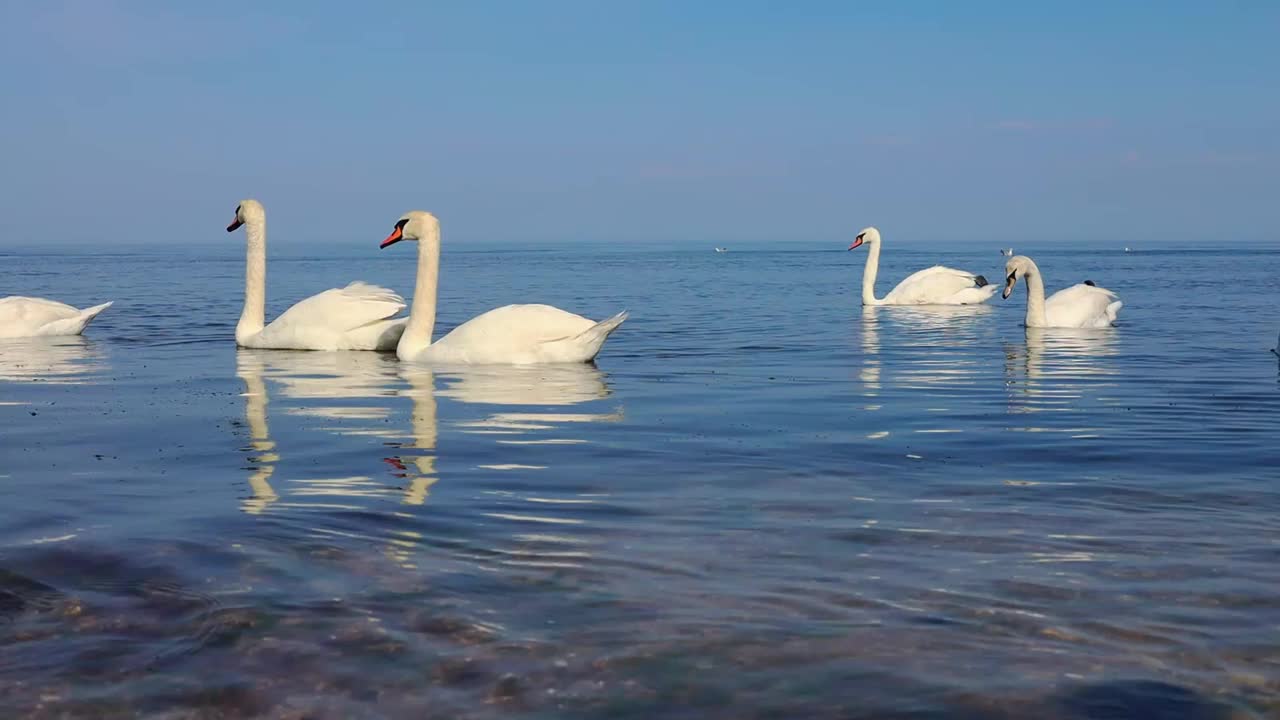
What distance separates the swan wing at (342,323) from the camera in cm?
1580

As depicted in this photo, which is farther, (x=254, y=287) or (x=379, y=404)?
(x=254, y=287)

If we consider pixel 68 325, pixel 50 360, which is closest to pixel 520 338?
pixel 50 360

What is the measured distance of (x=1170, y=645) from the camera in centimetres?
452

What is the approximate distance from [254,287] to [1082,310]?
11542 mm

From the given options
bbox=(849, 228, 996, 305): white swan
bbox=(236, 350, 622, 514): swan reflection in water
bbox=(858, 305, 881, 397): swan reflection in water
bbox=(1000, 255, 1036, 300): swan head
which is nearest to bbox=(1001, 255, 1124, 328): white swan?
bbox=(1000, 255, 1036, 300): swan head

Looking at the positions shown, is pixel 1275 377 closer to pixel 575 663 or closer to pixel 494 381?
pixel 494 381

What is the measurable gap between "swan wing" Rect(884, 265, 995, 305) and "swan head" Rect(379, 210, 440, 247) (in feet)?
46.0

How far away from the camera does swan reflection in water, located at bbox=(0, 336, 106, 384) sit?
13812mm

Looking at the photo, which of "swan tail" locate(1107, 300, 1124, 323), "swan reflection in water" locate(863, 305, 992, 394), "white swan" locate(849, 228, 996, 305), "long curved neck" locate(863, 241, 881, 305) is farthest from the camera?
"long curved neck" locate(863, 241, 881, 305)

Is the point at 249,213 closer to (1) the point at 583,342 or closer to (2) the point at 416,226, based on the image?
(2) the point at 416,226

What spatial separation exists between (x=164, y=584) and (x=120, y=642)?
2.31 feet

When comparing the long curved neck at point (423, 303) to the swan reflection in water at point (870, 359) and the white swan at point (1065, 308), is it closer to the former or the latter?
the swan reflection in water at point (870, 359)

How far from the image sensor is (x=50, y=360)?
1576 centimetres

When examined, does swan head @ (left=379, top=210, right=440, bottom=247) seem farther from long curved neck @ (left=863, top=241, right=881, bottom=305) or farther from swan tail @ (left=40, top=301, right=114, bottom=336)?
long curved neck @ (left=863, top=241, right=881, bottom=305)
